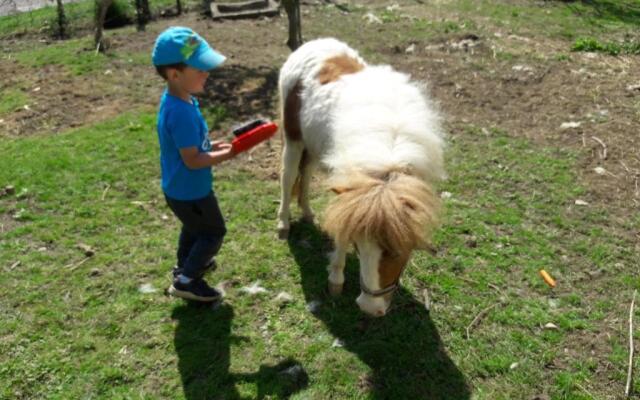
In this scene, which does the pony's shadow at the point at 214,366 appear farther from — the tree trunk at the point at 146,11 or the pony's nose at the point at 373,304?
the tree trunk at the point at 146,11

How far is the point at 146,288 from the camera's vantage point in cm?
415

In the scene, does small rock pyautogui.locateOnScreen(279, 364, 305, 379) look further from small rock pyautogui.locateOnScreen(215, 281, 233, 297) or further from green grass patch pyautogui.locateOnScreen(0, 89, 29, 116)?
green grass patch pyautogui.locateOnScreen(0, 89, 29, 116)

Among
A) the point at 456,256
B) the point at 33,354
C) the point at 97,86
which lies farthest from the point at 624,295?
the point at 97,86

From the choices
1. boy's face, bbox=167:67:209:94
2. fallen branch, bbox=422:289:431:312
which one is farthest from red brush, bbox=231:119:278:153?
fallen branch, bbox=422:289:431:312

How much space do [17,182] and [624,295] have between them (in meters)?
6.10

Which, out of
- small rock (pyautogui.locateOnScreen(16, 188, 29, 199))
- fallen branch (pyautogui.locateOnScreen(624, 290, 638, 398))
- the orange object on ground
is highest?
small rock (pyautogui.locateOnScreen(16, 188, 29, 199))

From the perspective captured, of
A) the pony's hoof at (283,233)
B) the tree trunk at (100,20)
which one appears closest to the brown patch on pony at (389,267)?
the pony's hoof at (283,233)

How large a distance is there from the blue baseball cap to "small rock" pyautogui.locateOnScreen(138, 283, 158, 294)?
196 cm

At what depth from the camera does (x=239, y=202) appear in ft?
17.4

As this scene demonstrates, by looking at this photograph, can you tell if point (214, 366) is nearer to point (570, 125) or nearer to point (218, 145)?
point (218, 145)

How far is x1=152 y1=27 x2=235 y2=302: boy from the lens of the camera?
3.03 m

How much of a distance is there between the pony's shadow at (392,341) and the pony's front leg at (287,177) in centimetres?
43

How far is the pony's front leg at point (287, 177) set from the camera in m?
4.49

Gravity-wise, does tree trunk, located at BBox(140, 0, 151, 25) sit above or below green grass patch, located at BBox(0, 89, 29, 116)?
above
